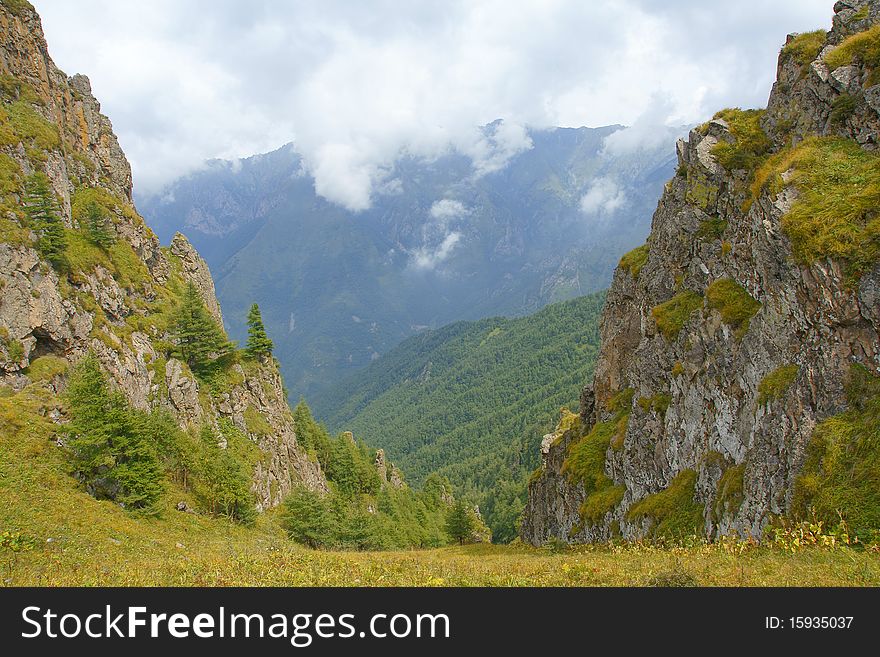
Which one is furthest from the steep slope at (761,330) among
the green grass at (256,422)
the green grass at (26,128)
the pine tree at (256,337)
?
the green grass at (26,128)

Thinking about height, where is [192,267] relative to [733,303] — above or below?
above

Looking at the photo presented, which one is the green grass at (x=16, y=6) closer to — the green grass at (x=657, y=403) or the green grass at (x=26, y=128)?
the green grass at (x=26, y=128)

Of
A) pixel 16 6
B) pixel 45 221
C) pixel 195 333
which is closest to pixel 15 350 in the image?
pixel 45 221

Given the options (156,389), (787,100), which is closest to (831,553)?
(787,100)

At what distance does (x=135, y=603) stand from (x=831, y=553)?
14.1m

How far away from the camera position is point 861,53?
22078mm

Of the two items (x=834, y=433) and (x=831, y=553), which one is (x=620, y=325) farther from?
(x=831, y=553)

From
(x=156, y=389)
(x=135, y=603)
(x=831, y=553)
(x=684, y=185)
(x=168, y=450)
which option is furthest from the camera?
(x=156, y=389)

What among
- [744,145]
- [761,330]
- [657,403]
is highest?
[744,145]

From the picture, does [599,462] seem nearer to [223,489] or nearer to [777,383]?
[777,383]

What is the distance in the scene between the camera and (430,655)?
6.80m

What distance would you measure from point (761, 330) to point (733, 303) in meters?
3.37

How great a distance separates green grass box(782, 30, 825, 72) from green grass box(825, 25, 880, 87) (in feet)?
7.86

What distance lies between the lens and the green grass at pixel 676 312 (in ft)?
94.7
